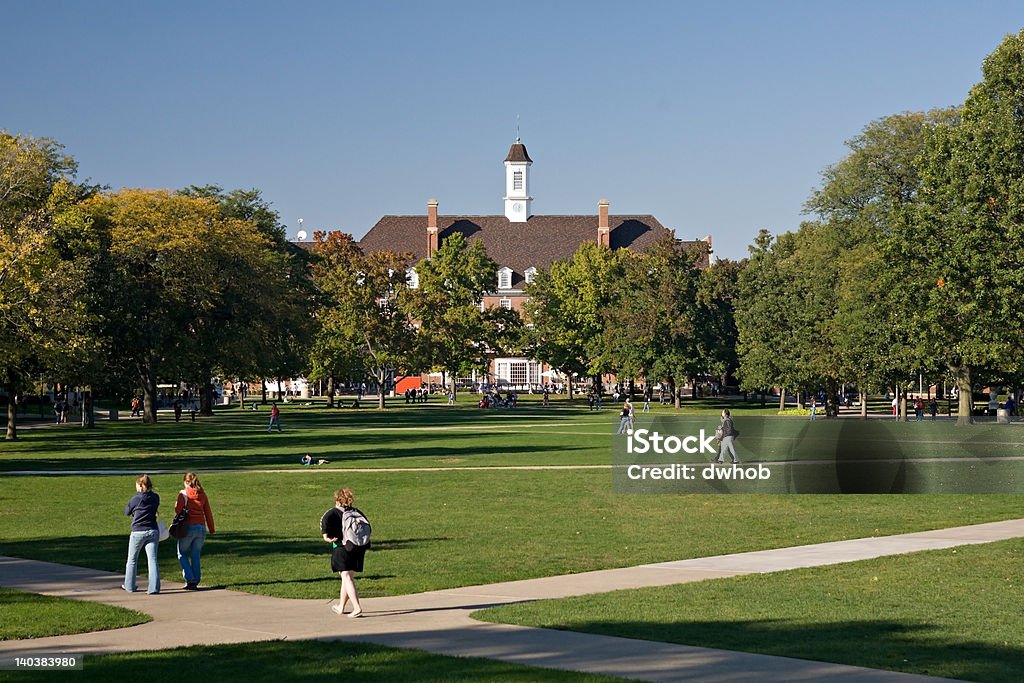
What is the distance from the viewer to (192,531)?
1753 centimetres

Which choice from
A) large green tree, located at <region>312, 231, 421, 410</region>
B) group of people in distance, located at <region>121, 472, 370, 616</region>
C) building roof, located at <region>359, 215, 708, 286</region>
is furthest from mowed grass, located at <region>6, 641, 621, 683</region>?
building roof, located at <region>359, 215, 708, 286</region>

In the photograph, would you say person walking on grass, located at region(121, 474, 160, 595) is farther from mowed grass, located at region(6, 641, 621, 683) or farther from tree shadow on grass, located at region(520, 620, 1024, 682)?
tree shadow on grass, located at region(520, 620, 1024, 682)

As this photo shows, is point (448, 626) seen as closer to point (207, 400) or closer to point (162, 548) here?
point (162, 548)

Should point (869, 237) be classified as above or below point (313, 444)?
above

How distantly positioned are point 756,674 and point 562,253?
16794cm

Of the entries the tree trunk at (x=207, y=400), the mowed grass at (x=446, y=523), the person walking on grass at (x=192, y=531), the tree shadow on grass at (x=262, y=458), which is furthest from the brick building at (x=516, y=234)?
the person walking on grass at (x=192, y=531)

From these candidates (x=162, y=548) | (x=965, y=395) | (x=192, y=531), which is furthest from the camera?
(x=965, y=395)

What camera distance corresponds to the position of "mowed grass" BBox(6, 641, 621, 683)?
12141mm

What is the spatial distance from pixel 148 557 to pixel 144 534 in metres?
0.29

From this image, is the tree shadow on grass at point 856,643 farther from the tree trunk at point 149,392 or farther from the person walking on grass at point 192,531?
the tree trunk at point 149,392

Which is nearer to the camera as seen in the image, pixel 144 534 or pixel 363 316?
pixel 144 534

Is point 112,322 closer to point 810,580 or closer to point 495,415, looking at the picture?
point 495,415

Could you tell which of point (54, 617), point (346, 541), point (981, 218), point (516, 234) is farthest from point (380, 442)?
point (516, 234)

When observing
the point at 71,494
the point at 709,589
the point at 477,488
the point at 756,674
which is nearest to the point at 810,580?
Result: the point at 709,589
